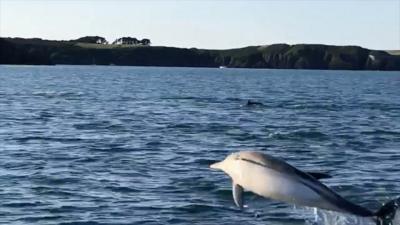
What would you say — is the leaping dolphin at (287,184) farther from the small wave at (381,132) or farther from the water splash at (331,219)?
the small wave at (381,132)

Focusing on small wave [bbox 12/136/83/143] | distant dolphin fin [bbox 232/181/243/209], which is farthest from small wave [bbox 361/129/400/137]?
distant dolphin fin [bbox 232/181/243/209]

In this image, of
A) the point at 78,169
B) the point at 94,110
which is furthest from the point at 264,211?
the point at 94,110

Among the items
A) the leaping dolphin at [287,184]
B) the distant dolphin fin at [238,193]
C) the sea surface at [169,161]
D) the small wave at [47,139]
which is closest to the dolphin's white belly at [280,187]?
the leaping dolphin at [287,184]

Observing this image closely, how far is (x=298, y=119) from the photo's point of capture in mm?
58000

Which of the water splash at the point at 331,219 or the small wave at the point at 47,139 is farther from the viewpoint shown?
the small wave at the point at 47,139

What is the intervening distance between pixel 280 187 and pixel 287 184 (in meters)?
0.11

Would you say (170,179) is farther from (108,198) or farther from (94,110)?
(94,110)

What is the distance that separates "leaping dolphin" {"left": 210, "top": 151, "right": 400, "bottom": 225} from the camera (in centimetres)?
1208

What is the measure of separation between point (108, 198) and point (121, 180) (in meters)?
3.26

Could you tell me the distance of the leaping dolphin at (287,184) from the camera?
12.1 m

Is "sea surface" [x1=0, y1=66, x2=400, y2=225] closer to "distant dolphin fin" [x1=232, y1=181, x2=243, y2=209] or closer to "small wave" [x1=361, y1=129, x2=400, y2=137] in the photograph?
"small wave" [x1=361, y1=129, x2=400, y2=137]

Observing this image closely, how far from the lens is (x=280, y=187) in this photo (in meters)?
12.3

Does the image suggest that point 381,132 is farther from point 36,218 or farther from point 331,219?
point 36,218

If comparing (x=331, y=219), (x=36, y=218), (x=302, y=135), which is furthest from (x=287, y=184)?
(x=302, y=135)
